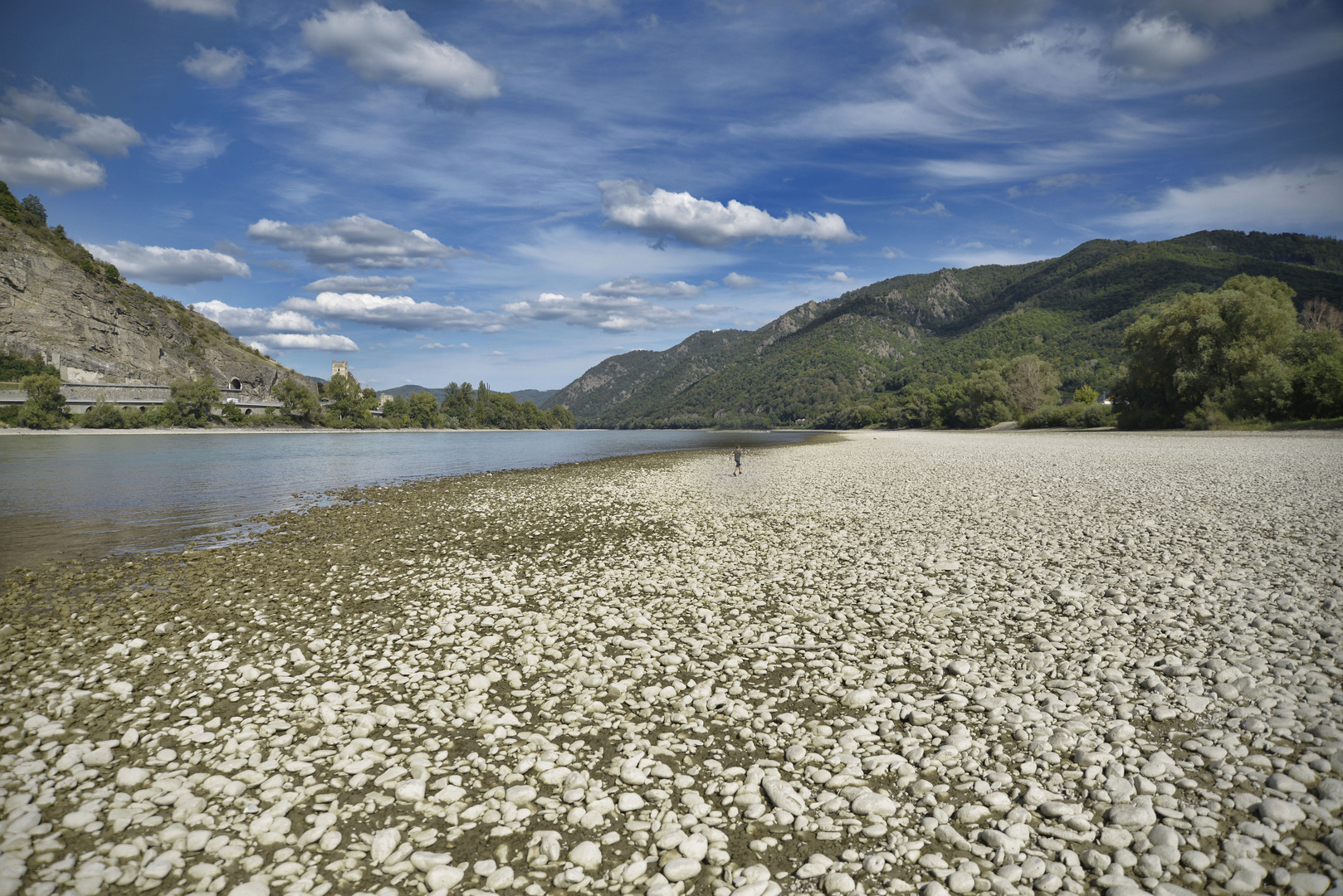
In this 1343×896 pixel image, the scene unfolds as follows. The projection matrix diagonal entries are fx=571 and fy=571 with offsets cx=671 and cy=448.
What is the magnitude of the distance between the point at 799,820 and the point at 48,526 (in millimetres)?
25543

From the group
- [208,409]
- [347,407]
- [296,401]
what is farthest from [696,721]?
[347,407]

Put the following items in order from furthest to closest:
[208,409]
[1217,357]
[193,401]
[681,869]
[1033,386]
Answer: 1. [208,409]
2. [193,401]
3. [1033,386]
4. [1217,357]
5. [681,869]

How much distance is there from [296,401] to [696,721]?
17538 centimetres

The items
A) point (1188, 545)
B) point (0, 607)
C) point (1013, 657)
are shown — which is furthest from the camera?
point (1188, 545)

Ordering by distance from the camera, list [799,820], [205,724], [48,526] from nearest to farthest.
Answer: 1. [799,820]
2. [205,724]
3. [48,526]

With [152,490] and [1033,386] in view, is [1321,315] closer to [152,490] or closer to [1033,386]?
[1033,386]

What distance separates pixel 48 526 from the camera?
1861cm

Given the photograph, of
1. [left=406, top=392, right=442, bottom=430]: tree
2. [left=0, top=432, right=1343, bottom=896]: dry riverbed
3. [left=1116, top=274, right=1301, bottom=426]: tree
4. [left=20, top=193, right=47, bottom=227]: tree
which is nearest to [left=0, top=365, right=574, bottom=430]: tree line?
[left=406, top=392, right=442, bottom=430]: tree

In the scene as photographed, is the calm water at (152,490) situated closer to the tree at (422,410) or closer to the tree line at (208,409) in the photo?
the tree line at (208,409)

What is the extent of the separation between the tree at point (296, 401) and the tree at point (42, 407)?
43184 millimetres

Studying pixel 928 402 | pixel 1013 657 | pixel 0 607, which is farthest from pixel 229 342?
pixel 1013 657

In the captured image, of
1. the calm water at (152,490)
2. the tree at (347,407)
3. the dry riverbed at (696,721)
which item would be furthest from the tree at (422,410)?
the dry riverbed at (696,721)

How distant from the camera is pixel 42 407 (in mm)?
105188

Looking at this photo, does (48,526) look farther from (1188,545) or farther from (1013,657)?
(1188,545)
